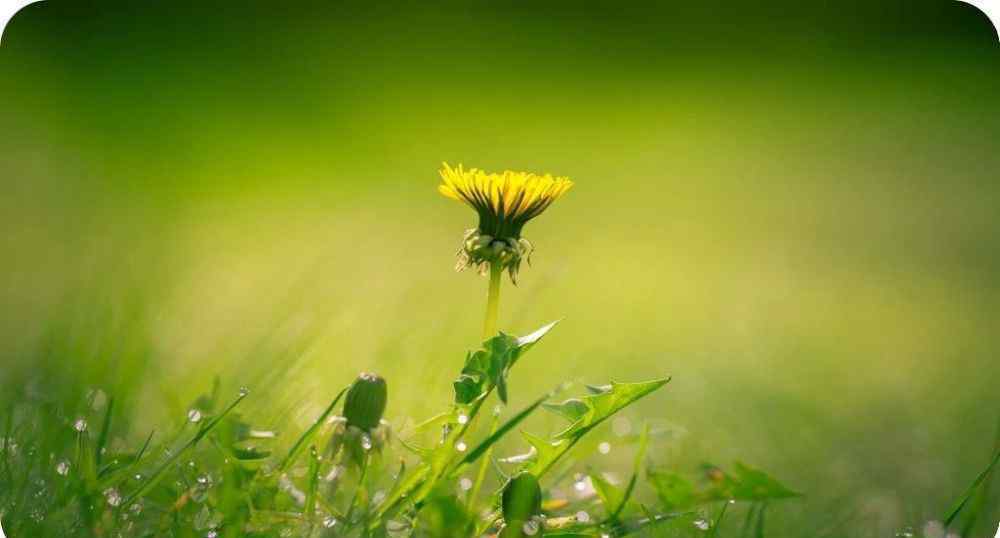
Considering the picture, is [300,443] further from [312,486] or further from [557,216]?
[557,216]

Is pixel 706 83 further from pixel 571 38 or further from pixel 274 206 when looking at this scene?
pixel 274 206

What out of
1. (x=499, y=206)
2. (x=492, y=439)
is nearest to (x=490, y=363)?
(x=492, y=439)

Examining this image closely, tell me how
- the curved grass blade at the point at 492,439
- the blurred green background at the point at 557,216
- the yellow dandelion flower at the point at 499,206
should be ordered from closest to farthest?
the curved grass blade at the point at 492,439
the yellow dandelion flower at the point at 499,206
the blurred green background at the point at 557,216

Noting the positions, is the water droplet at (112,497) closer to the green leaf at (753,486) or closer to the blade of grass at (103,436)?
the blade of grass at (103,436)

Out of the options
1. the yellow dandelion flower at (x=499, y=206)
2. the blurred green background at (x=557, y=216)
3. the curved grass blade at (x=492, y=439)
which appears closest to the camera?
the curved grass blade at (x=492, y=439)

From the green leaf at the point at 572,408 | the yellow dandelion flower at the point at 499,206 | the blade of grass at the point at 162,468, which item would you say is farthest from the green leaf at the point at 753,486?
the blade of grass at the point at 162,468

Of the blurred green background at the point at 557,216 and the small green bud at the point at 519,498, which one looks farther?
the blurred green background at the point at 557,216
